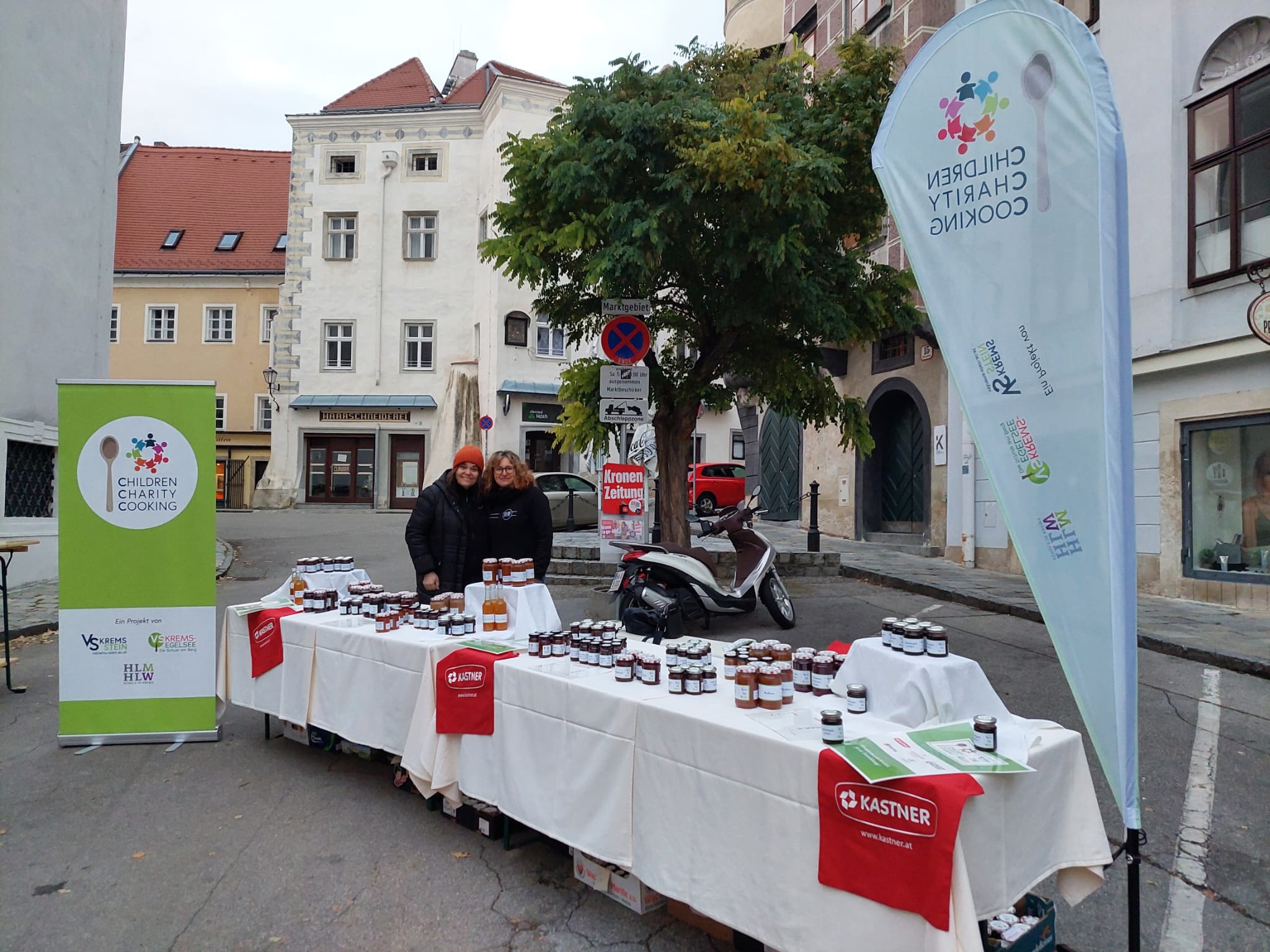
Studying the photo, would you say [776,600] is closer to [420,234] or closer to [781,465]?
[781,465]

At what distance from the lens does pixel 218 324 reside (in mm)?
34531

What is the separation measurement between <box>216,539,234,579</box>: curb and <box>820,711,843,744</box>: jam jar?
11.7m

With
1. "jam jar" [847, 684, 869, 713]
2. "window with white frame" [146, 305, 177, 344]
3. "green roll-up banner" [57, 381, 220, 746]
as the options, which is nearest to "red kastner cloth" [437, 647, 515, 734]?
"jam jar" [847, 684, 869, 713]

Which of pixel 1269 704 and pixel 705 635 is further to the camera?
pixel 705 635

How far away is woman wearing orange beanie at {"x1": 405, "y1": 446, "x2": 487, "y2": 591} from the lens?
19.7 feet

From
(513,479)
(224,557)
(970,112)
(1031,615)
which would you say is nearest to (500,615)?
(513,479)

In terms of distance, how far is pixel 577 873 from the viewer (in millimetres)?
3516

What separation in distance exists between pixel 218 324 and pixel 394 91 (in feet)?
36.7

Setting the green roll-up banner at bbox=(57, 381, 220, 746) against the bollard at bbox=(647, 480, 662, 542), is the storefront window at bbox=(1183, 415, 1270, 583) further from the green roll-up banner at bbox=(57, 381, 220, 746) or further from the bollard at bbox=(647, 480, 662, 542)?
the green roll-up banner at bbox=(57, 381, 220, 746)

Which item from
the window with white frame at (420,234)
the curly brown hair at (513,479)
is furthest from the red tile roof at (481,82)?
the curly brown hair at (513,479)

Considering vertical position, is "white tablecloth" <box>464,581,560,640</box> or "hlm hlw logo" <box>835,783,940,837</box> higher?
"white tablecloth" <box>464,581,560,640</box>

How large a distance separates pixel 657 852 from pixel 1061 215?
247 cm

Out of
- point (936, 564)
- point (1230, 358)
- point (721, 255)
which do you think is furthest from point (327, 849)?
point (936, 564)

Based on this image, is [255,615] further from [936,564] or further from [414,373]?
[414,373]
